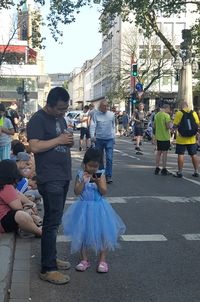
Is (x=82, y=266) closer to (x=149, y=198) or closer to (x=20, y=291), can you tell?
(x=20, y=291)

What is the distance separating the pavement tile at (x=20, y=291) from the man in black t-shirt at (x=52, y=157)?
11.6 inches

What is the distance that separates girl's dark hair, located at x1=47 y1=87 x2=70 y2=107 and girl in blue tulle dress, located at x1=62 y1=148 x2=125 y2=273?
76 cm

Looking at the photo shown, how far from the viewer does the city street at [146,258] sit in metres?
4.83

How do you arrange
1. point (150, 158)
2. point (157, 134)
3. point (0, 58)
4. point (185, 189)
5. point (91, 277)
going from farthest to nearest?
1. point (0, 58)
2. point (150, 158)
3. point (157, 134)
4. point (185, 189)
5. point (91, 277)

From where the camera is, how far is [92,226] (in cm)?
538

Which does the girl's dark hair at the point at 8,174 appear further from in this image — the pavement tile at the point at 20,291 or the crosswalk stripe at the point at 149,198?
the crosswalk stripe at the point at 149,198

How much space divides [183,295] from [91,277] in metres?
0.96

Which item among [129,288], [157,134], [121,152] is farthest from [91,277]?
[121,152]

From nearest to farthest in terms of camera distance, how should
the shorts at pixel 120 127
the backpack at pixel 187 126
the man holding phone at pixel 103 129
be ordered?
the man holding phone at pixel 103 129 → the backpack at pixel 187 126 → the shorts at pixel 120 127

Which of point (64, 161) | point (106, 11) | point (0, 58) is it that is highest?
point (106, 11)

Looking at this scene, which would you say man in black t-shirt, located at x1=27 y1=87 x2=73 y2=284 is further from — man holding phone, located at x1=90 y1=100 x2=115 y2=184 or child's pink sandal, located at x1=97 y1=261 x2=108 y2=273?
→ man holding phone, located at x1=90 y1=100 x2=115 y2=184

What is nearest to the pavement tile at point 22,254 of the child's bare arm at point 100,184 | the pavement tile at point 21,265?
the pavement tile at point 21,265

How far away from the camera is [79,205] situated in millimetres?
5523

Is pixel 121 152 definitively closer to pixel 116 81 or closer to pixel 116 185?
pixel 116 185
